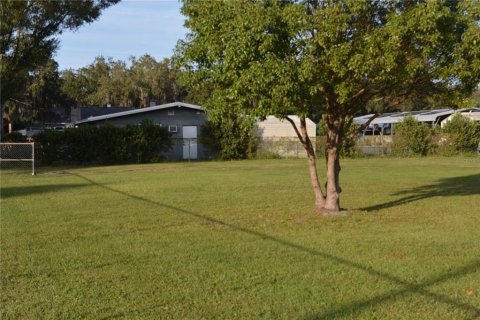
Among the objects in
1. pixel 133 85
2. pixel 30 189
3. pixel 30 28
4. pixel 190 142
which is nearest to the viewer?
pixel 30 189

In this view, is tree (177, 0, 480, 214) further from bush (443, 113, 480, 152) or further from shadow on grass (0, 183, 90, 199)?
bush (443, 113, 480, 152)

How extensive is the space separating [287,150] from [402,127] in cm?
885

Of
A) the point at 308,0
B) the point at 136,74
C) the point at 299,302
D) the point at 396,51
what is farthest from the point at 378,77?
the point at 136,74

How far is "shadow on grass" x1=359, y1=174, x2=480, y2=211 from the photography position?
14.4 m

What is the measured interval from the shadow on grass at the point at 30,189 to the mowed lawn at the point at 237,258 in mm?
903

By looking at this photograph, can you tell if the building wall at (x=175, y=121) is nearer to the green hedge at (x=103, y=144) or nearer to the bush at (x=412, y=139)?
the green hedge at (x=103, y=144)

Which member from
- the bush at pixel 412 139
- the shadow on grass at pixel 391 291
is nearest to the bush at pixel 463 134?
the bush at pixel 412 139

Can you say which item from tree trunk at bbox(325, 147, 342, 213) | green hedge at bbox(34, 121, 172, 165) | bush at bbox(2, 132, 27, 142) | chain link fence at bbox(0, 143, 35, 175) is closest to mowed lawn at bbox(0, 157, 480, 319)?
tree trunk at bbox(325, 147, 342, 213)

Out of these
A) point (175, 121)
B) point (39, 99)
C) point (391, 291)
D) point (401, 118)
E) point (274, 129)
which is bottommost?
point (391, 291)

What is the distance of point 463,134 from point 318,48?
33.6 metres

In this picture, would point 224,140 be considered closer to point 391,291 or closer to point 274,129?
point 274,129

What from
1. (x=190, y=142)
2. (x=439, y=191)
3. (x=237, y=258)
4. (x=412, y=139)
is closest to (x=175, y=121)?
(x=190, y=142)

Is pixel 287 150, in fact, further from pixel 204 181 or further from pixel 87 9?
pixel 204 181

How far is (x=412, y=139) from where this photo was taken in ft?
135
